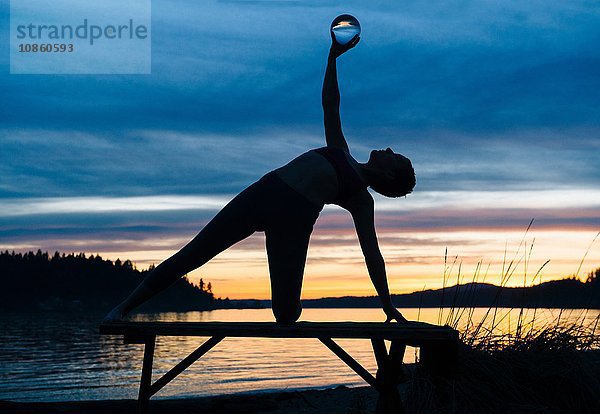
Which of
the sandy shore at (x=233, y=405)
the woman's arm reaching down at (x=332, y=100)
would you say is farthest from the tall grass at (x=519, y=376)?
the sandy shore at (x=233, y=405)

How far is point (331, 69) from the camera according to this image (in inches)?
162

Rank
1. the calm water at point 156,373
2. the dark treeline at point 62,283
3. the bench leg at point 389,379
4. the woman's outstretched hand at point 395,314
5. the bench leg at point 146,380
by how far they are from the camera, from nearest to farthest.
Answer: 1. the bench leg at point 389,379
2. the bench leg at point 146,380
3. the woman's outstretched hand at point 395,314
4. the calm water at point 156,373
5. the dark treeline at point 62,283

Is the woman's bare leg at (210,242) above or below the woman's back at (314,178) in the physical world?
below

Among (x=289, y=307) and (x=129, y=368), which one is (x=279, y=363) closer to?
(x=129, y=368)

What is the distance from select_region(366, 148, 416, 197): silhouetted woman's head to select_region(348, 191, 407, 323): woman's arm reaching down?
123mm

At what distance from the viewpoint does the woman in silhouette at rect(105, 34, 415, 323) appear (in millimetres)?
3734

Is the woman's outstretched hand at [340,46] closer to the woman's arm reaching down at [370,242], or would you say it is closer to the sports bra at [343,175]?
the sports bra at [343,175]

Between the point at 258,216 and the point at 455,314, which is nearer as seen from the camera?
the point at 258,216

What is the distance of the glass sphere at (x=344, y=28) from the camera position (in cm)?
403


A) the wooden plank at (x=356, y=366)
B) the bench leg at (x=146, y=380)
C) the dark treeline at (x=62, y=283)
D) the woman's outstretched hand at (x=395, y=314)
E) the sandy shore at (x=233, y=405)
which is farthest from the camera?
the dark treeline at (x=62, y=283)

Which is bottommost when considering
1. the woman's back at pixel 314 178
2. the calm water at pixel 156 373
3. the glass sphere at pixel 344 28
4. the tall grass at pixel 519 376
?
the calm water at pixel 156 373

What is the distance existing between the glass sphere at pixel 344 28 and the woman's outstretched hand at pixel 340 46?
0.02 metres

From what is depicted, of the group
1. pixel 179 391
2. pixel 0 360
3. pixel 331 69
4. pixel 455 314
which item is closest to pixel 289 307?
pixel 331 69

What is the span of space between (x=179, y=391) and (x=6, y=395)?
3586mm
